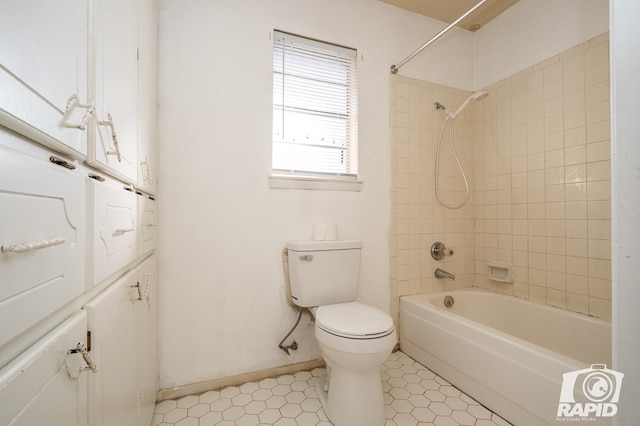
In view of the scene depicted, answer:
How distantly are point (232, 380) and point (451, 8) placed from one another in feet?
9.15

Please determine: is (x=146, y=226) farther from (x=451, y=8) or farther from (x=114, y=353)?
(x=451, y=8)

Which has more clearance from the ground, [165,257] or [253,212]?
[253,212]

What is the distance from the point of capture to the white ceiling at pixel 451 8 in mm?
1888

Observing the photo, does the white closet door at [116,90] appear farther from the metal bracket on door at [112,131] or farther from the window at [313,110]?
the window at [313,110]

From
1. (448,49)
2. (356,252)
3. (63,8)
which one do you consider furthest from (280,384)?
(448,49)

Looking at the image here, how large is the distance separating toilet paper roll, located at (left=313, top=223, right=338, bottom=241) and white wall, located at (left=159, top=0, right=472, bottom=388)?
63 millimetres

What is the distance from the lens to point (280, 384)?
150cm

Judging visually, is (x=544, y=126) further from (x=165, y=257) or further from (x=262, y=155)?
(x=165, y=257)

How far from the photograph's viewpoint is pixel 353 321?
48.8 inches

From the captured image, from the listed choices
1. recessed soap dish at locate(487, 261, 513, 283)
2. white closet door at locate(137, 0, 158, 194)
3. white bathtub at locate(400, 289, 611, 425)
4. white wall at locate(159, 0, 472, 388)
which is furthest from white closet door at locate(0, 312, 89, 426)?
recessed soap dish at locate(487, 261, 513, 283)

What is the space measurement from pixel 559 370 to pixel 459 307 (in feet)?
2.98

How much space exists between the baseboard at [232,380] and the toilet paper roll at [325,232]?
0.75 meters

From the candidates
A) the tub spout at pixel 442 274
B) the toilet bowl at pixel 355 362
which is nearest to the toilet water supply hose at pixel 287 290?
the toilet bowl at pixel 355 362

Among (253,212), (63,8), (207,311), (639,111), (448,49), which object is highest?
(448,49)
